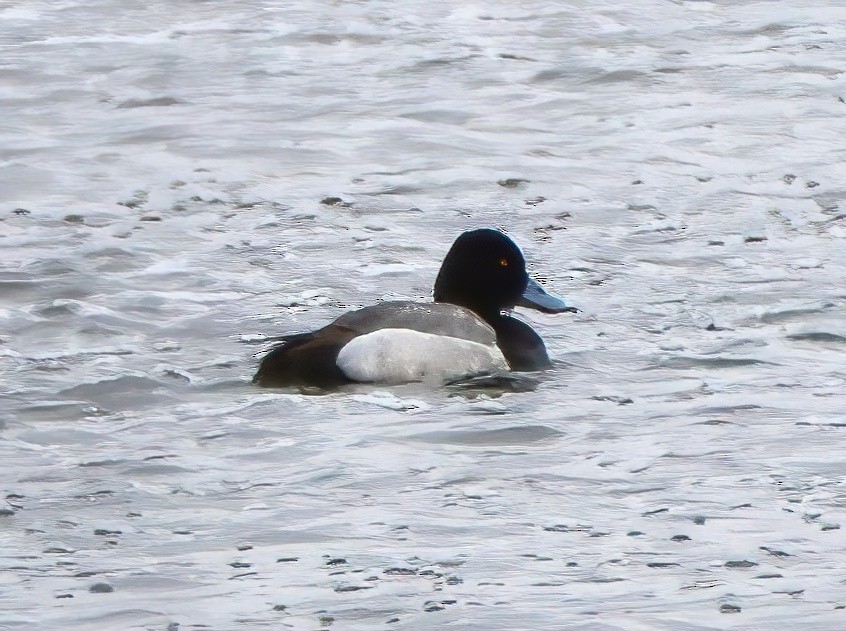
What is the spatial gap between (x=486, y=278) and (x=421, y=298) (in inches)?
23.9

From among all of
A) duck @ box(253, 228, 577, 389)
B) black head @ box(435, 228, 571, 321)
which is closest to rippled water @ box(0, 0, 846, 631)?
duck @ box(253, 228, 577, 389)

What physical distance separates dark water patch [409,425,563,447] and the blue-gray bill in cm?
153

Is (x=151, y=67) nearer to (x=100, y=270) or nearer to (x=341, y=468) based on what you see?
(x=100, y=270)

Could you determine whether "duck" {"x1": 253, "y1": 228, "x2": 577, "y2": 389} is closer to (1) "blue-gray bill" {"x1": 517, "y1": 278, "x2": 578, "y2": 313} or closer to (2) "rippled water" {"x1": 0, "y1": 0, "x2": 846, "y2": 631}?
(1) "blue-gray bill" {"x1": 517, "y1": 278, "x2": 578, "y2": 313}

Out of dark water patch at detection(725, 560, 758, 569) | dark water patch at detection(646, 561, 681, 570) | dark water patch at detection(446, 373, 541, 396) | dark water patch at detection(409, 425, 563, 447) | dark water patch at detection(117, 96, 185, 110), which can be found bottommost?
dark water patch at detection(446, 373, 541, 396)

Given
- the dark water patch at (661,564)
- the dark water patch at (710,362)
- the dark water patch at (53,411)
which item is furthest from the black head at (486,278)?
the dark water patch at (661,564)

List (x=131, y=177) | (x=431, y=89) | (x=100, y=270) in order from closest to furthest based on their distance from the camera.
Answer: (x=100, y=270) → (x=131, y=177) → (x=431, y=89)

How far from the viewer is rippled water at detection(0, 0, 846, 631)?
584 cm

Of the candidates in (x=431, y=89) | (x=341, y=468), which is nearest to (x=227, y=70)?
(x=431, y=89)

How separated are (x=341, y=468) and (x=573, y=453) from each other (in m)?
0.92

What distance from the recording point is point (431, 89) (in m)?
13.8

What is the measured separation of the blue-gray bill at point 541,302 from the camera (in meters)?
8.98

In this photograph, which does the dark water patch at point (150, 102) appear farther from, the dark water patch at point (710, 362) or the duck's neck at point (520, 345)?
the dark water patch at point (710, 362)

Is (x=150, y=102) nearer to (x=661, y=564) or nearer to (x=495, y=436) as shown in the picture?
(x=495, y=436)
